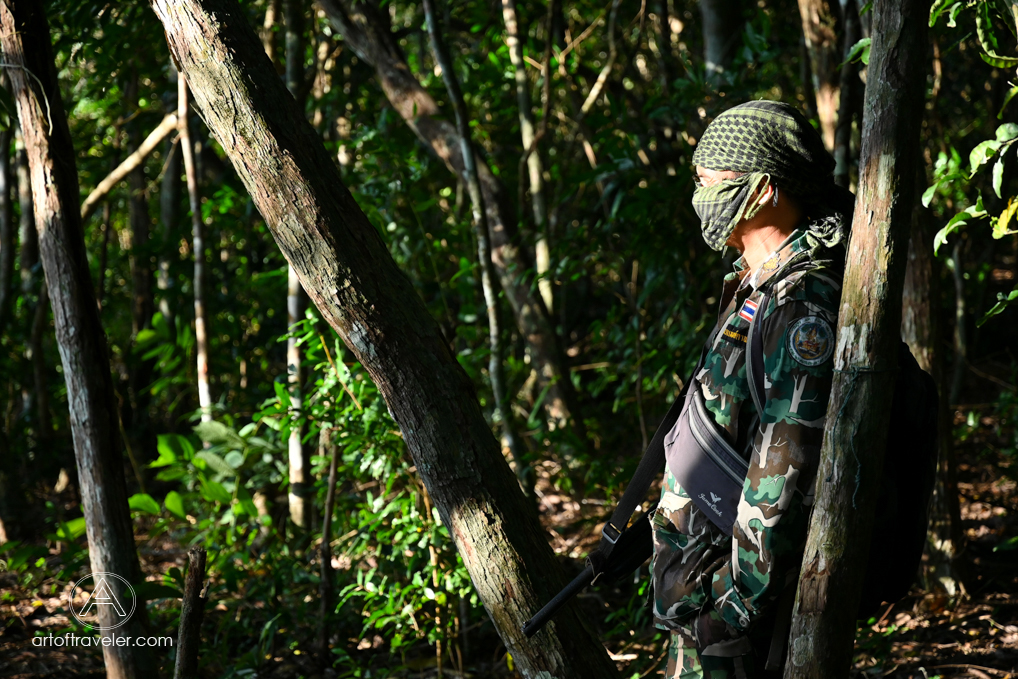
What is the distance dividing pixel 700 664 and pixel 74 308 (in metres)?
2.34

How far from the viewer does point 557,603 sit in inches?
64.6

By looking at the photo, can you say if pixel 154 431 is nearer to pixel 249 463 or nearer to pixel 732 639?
pixel 249 463

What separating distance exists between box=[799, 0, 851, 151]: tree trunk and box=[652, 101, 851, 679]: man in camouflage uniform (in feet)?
6.31

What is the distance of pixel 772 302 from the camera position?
1463 millimetres

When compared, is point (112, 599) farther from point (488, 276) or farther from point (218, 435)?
point (488, 276)

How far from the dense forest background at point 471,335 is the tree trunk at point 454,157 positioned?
2 centimetres

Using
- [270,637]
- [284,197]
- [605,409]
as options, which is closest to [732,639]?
[284,197]

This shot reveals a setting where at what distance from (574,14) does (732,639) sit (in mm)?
5163

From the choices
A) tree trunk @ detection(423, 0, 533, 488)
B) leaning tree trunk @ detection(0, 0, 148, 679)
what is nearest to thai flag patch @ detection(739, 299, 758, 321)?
tree trunk @ detection(423, 0, 533, 488)

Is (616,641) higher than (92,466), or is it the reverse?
(92,466)

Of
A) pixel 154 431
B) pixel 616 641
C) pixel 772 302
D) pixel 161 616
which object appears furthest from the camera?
pixel 154 431

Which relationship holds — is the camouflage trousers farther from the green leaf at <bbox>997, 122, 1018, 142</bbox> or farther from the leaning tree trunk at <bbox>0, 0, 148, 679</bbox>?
the leaning tree trunk at <bbox>0, 0, 148, 679</bbox>

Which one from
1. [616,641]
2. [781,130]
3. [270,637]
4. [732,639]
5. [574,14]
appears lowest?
[616,641]

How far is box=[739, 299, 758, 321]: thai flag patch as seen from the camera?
1562 millimetres
